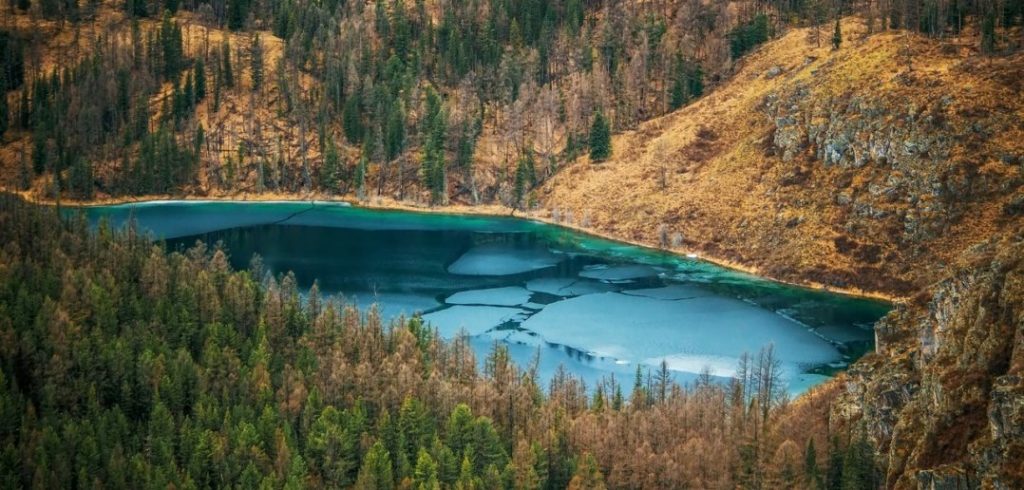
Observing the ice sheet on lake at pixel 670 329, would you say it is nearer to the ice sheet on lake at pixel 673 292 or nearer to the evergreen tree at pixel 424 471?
the ice sheet on lake at pixel 673 292

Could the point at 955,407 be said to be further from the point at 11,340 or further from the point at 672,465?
the point at 11,340

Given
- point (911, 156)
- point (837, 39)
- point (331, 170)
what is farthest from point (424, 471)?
point (331, 170)

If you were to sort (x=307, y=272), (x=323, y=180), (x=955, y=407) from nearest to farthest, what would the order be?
(x=955, y=407) < (x=307, y=272) < (x=323, y=180)

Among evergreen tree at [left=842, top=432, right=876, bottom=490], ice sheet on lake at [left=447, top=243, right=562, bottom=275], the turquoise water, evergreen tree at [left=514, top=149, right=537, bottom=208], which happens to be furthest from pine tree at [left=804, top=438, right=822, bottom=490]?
evergreen tree at [left=514, top=149, right=537, bottom=208]

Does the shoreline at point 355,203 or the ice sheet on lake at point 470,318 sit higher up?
the shoreline at point 355,203

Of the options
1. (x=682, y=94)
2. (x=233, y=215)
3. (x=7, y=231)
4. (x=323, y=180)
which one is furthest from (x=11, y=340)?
(x=682, y=94)

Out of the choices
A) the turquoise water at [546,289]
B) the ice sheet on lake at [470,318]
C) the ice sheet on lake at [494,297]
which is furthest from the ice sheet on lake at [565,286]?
the ice sheet on lake at [470,318]
